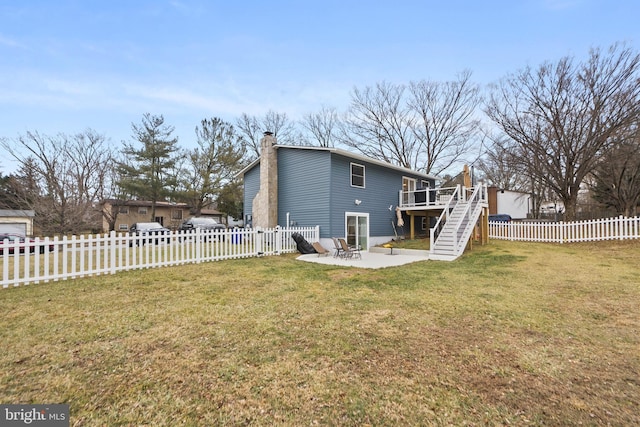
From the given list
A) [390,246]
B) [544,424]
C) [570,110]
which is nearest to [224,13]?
[390,246]

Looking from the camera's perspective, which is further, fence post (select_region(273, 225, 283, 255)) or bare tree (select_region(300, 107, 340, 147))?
bare tree (select_region(300, 107, 340, 147))

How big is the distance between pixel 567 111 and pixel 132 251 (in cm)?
2058

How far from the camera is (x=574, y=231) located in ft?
45.0

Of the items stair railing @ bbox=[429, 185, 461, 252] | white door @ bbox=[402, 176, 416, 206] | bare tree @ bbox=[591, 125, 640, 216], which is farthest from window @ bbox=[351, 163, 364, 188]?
bare tree @ bbox=[591, 125, 640, 216]

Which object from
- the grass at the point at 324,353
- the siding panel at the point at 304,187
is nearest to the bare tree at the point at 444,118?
the siding panel at the point at 304,187

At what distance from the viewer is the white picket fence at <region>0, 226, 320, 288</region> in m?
6.22

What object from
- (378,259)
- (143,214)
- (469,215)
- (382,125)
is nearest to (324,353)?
(378,259)

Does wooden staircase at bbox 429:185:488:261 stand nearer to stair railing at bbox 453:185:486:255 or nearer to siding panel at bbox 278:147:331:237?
stair railing at bbox 453:185:486:255

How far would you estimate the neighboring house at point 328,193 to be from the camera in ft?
43.1

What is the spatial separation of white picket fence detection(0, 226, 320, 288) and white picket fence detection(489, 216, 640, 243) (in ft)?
34.9

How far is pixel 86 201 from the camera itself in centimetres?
1823

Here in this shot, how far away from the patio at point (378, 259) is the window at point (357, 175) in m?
3.31

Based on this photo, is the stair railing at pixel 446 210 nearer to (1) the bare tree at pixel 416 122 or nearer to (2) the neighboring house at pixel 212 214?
(1) the bare tree at pixel 416 122

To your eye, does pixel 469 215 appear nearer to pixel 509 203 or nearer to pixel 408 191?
pixel 408 191
